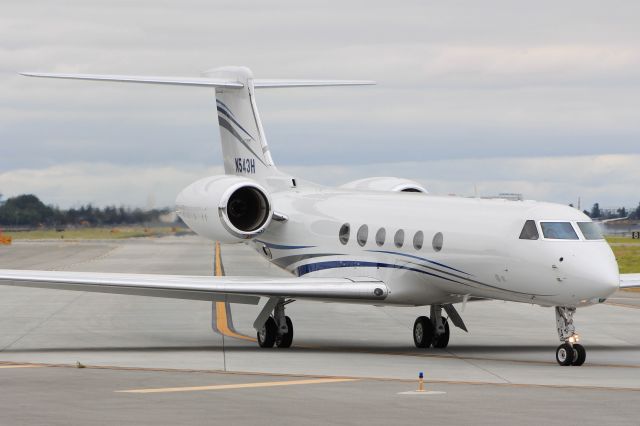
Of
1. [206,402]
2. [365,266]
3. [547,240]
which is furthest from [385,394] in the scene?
[365,266]

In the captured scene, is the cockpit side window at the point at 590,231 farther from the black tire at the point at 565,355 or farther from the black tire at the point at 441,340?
the black tire at the point at 441,340

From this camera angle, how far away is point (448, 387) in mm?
17859

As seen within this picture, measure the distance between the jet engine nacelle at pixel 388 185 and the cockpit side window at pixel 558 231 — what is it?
7690 millimetres

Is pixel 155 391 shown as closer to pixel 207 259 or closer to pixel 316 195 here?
pixel 316 195

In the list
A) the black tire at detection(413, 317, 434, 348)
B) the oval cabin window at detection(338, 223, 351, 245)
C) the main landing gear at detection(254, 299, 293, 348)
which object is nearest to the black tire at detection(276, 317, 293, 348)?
the main landing gear at detection(254, 299, 293, 348)

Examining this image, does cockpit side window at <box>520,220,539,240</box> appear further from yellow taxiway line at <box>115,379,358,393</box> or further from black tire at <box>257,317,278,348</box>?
black tire at <box>257,317,278,348</box>

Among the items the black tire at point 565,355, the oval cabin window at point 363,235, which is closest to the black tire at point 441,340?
the oval cabin window at point 363,235

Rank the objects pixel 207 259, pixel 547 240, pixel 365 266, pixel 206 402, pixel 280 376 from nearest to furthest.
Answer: pixel 206 402, pixel 280 376, pixel 547 240, pixel 365 266, pixel 207 259

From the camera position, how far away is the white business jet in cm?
2100

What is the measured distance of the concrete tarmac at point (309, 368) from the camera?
15252 millimetres

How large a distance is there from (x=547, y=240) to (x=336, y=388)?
535 centimetres

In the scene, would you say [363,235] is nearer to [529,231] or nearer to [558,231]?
[529,231]

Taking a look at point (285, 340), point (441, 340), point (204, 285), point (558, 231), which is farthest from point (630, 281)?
point (204, 285)

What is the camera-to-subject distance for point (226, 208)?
83.0 feet
